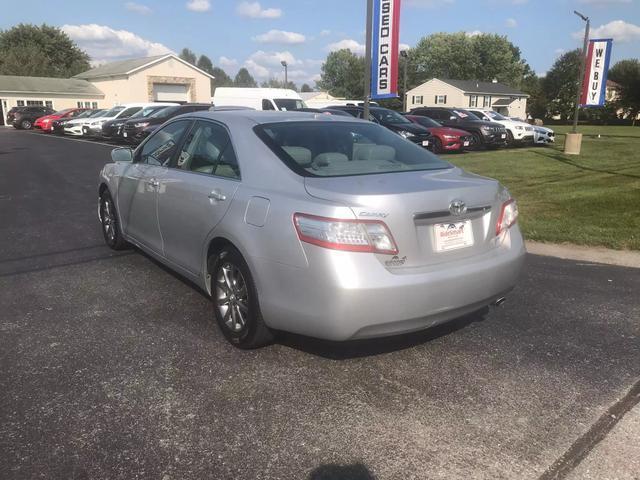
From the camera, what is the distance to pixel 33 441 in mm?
2660

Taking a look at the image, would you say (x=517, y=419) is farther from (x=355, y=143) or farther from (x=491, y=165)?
(x=491, y=165)

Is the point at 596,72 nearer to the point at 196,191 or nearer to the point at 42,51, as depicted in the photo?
the point at 196,191

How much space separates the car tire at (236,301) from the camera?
11.3 feet

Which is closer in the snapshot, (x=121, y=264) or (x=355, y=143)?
(x=355, y=143)

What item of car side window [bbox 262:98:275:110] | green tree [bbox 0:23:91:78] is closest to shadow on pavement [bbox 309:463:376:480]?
car side window [bbox 262:98:275:110]

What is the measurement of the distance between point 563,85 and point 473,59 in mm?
38564

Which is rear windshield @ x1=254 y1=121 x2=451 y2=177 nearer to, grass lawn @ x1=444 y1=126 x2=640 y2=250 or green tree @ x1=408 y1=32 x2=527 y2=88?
grass lawn @ x1=444 y1=126 x2=640 y2=250

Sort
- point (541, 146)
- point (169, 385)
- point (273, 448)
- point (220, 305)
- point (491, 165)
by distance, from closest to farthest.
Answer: point (273, 448) < point (169, 385) < point (220, 305) < point (491, 165) < point (541, 146)

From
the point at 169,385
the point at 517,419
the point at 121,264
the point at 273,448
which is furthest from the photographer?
the point at 121,264

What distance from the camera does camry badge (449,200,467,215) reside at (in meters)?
3.18

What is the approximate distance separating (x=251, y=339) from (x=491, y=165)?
13.2 m

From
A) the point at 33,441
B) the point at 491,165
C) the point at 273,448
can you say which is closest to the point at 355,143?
the point at 273,448

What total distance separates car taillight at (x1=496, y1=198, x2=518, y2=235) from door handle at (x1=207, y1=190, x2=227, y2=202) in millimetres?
1804

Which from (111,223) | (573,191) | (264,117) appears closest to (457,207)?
(264,117)
